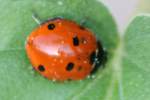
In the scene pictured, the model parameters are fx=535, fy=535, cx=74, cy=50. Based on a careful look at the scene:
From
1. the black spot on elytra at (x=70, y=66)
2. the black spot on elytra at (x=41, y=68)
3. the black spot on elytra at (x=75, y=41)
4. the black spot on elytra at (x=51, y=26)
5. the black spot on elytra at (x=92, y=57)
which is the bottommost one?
the black spot on elytra at (x=41, y=68)

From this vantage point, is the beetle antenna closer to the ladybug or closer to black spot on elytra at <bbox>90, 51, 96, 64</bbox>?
the ladybug

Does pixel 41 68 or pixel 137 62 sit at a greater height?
pixel 137 62

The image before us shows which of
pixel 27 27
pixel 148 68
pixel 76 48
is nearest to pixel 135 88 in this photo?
pixel 148 68

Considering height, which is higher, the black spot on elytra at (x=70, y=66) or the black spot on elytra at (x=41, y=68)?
the black spot on elytra at (x=70, y=66)

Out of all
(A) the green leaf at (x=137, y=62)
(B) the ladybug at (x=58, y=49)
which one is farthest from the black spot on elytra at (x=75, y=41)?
(A) the green leaf at (x=137, y=62)

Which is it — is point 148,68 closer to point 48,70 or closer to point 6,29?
point 48,70

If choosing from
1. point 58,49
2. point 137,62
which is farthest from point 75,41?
point 137,62

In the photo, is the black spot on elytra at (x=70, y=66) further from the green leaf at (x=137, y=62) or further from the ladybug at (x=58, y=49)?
the green leaf at (x=137, y=62)

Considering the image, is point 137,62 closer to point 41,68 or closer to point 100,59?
point 100,59

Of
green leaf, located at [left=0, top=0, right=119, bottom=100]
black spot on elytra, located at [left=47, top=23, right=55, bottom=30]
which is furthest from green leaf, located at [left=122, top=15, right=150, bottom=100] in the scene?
black spot on elytra, located at [left=47, top=23, right=55, bottom=30]
